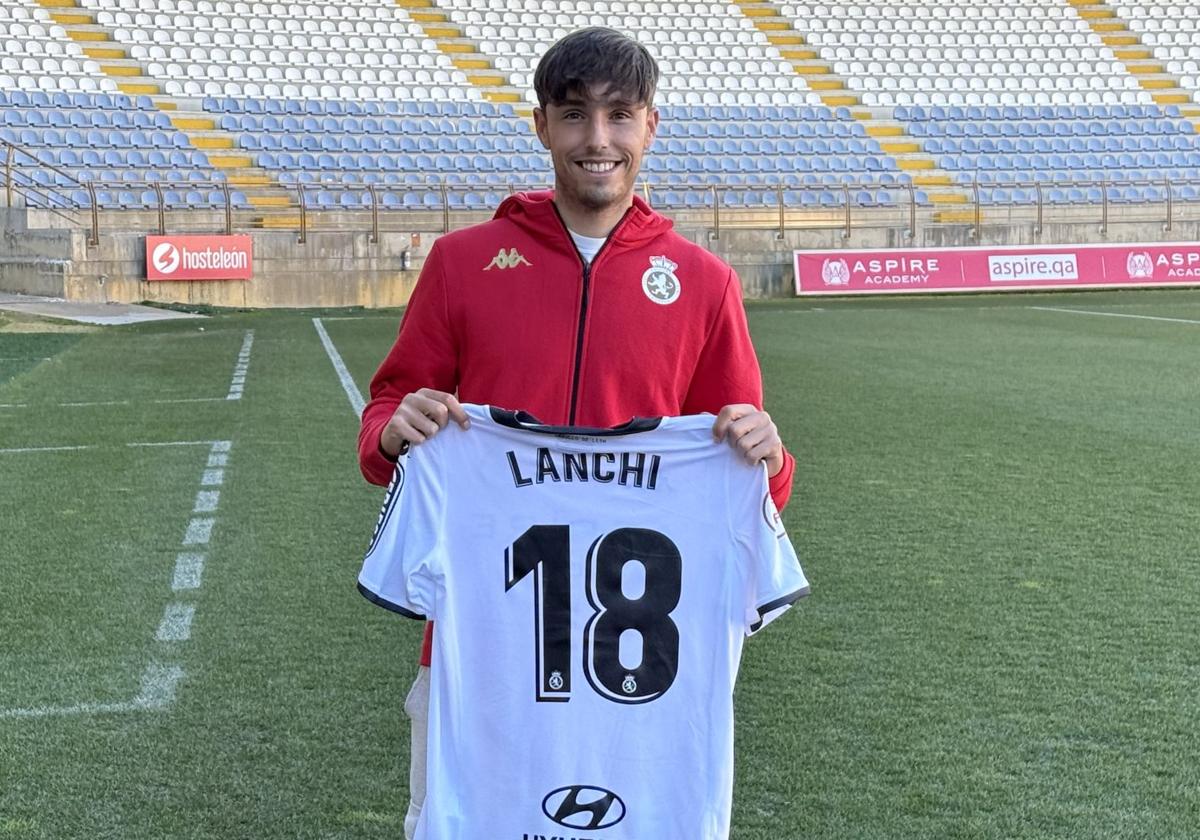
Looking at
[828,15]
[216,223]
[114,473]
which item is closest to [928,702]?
[114,473]

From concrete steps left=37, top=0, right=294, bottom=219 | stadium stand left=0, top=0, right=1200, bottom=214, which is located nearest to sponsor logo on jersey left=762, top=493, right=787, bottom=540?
stadium stand left=0, top=0, right=1200, bottom=214

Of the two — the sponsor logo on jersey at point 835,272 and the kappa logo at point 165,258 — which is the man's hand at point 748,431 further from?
the sponsor logo on jersey at point 835,272

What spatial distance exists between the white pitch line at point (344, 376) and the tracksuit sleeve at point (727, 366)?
673 centimetres

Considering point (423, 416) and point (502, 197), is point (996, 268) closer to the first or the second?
point (502, 197)

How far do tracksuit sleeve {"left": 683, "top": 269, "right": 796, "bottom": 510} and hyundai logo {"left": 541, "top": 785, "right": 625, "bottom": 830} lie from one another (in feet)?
1.61

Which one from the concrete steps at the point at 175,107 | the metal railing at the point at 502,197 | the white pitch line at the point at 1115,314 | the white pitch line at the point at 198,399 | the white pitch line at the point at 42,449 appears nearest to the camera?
the white pitch line at the point at 42,449

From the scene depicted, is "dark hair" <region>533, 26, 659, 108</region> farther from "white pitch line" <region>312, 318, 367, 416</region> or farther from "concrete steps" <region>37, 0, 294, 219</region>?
"concrete steps" <region>37, 0, 294, 219</region>

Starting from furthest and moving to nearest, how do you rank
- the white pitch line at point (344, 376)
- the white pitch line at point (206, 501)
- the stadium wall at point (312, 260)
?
1. the stadium wall at point (312, 260)
2. the white pitch line at point (344, 376)
3. the white pitch line at point (206, 501)

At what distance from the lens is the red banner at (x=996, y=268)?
24328mm

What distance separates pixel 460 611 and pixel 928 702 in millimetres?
2304

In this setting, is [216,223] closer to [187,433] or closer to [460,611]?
[187,433]

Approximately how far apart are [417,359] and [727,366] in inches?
18.1

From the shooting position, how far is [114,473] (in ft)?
26.1

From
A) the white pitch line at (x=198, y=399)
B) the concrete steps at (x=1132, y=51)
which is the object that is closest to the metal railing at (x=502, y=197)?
the concrete steps at (x=1132, y=51)
